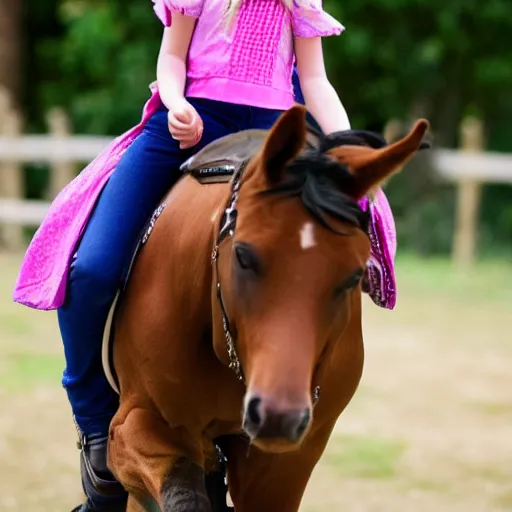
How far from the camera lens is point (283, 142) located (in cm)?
271

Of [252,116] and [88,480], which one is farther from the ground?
[252,116]

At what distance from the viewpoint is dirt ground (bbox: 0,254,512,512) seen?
5.82 m

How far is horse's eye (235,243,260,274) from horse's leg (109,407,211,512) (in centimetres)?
78

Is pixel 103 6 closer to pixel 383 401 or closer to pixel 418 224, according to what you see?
pixel 418 224

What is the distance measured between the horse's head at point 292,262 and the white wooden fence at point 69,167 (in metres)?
11.0

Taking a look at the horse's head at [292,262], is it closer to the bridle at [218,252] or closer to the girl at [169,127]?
the bridle at [218,252]

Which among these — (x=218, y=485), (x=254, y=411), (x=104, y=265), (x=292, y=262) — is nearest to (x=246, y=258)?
(x=292, y=262)

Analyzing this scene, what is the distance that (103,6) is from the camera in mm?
20203

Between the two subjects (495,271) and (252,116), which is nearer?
(252,116)

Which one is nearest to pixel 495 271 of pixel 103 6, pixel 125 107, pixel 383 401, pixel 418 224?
pixel 418 224

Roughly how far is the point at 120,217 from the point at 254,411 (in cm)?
110

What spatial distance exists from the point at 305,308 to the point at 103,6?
18.4 m

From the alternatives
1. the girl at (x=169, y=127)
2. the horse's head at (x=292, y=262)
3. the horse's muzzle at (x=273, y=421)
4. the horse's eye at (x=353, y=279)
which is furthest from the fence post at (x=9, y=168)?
the horse's muzzle at (x=273, y=421)

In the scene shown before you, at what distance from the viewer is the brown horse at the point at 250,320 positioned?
2.59 meters
